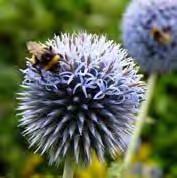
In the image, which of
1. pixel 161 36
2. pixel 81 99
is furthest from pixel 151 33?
pixel 81 99

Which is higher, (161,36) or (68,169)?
(161,36)

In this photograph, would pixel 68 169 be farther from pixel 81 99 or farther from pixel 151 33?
pixel 151 33

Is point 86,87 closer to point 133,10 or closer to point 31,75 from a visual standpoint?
point 31,75

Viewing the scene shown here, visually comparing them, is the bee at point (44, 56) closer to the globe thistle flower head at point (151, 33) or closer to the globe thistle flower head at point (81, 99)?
the globe thistle flower head at point (81, 99)

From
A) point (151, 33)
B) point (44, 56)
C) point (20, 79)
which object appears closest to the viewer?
point (44, 56)

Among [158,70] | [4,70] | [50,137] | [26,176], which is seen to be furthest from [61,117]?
[4,70]

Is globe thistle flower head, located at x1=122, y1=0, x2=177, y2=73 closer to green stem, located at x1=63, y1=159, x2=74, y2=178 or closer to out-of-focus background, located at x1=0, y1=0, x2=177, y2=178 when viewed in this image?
out-of-focus background, located at x1=0, y1=0, x2=177, y2=178

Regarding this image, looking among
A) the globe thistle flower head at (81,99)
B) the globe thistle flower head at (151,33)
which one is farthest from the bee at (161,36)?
the globe thistle flower head at (81,99)
